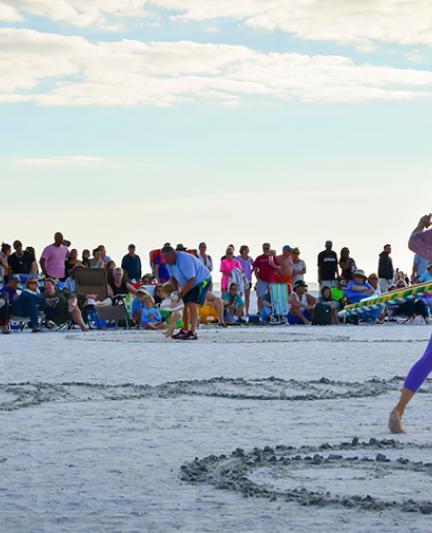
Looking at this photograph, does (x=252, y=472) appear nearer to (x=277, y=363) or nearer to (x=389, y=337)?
(x=277, y=363)

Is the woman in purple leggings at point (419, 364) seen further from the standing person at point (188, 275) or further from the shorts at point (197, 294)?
the shorts at point (197, 294)

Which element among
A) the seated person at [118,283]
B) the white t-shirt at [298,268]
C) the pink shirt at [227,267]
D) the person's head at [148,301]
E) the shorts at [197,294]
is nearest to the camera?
the shorts at [197,294]

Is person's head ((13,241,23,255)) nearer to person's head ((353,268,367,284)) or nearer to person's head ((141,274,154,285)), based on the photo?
person's head ((141,274,154,285))

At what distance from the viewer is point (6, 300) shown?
2692 centimetres

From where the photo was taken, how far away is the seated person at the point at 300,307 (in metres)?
31.1

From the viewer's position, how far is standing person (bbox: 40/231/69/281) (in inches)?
1168

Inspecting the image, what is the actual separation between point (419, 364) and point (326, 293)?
2177 centimetres

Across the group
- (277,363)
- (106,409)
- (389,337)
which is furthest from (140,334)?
(106,409)

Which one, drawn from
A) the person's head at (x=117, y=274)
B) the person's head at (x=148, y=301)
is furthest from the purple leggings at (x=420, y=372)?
the person's head at (x=117, y=274)

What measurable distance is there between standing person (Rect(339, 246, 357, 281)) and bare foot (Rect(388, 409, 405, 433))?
23760 mm

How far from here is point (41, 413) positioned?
1062 centimetres

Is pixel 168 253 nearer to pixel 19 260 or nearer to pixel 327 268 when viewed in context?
pixel 19 260

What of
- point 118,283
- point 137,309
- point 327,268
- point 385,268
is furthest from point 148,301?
point 385,268

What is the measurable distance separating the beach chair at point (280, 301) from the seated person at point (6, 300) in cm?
660
